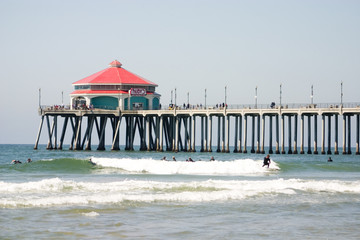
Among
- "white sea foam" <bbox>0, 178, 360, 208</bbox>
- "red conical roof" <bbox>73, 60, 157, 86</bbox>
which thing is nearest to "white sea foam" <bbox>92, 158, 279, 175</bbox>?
"white sea foam" <bbox>0, 178, 360, 208</bbox>

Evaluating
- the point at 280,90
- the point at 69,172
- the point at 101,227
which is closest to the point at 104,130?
the point at 280,90

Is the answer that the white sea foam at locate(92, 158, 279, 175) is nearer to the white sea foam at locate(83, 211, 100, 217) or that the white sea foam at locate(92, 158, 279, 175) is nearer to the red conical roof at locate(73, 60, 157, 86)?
the white sea foam at locate(83, 211, 100, 217)

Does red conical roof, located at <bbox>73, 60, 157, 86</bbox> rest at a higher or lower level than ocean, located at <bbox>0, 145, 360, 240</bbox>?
higher

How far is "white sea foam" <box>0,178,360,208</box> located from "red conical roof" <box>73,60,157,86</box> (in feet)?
186

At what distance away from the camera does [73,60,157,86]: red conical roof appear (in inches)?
3413

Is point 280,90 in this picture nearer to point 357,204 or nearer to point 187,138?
point 187,138

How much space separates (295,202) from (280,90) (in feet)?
175

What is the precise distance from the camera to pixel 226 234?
17.4 metres

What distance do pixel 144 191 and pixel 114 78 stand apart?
61582 mm

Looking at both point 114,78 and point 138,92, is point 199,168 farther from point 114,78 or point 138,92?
point 114,78

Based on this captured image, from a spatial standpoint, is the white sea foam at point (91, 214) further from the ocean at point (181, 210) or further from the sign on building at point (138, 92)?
the sign on building at point (138, 92)

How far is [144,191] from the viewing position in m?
27.1

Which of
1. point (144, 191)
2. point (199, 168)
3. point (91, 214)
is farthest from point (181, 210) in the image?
point (199, 168)

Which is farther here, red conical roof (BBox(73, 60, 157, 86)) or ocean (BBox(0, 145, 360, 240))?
red conical roof (BBox(73, 60, 157, 86))
